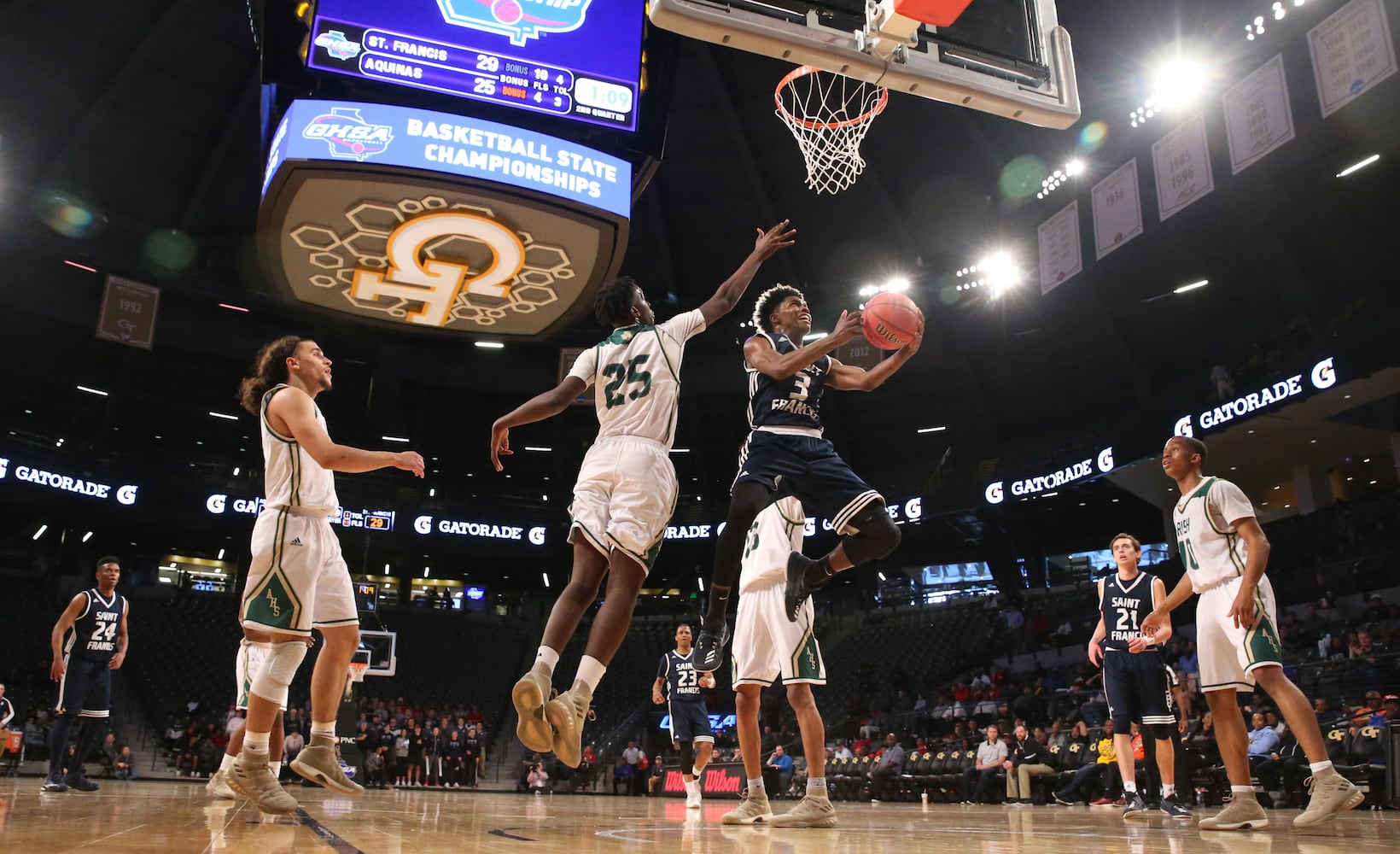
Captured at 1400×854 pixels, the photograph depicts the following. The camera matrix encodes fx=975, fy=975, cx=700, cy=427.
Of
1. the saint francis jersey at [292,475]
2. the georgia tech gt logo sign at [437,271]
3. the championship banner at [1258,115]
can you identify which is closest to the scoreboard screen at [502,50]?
the georgia tech gt logo sign at [437,271]

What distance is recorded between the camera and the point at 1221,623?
5.22 m

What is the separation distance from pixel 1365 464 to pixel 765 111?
48.6 ft

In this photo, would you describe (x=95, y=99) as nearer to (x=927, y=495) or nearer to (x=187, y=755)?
(x=187, y=755)

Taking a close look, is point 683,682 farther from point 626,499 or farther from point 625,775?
point 625,775

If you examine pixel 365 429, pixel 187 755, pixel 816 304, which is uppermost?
pixel 816 304

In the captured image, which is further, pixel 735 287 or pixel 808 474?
pixel 808 474

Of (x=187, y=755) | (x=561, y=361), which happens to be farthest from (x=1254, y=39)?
(x=187, y=755)

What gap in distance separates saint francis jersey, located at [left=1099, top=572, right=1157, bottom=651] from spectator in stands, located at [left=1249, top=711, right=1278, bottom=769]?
12.5ft

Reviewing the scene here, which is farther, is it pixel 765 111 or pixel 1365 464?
pixel 1365 464

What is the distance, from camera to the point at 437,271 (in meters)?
14.7

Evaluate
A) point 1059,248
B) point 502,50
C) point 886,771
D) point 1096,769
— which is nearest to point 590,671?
point 1096,769

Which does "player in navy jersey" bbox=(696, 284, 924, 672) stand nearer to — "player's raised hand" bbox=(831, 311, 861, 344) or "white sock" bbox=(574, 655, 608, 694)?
"player's raised hand" bbox=(831, 311, 861, 344)

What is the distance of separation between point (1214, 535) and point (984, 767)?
25.9 feet

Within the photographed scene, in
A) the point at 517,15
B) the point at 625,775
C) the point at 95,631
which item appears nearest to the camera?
the point at 95,631
